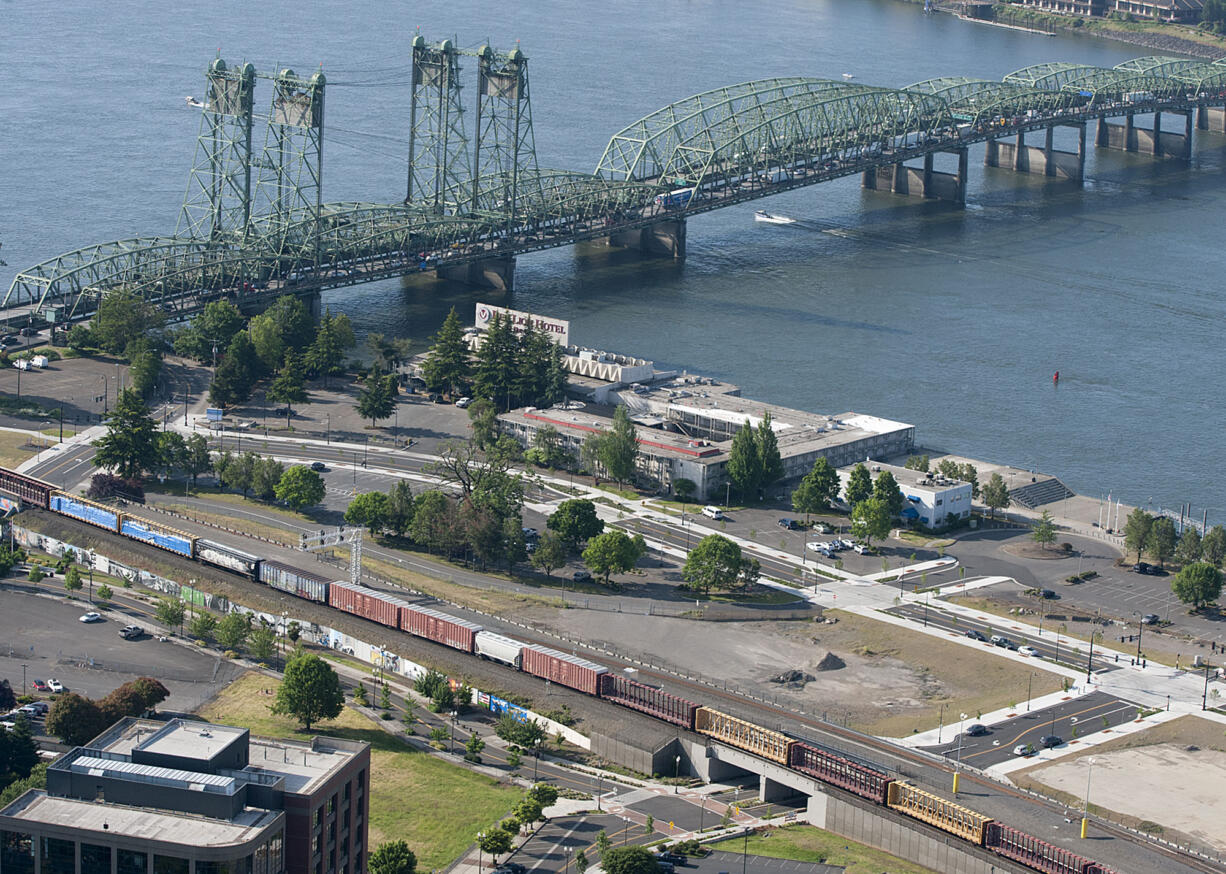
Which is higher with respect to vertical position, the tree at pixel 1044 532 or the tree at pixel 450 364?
the tree at pixel 450 364

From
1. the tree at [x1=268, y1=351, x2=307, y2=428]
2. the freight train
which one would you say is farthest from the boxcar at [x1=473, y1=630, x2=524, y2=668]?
the tree at [x1=268, y1=351, x2=307, y2=428]

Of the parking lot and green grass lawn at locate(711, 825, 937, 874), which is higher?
green grass lawn at locate(711, 825, 937, 874)

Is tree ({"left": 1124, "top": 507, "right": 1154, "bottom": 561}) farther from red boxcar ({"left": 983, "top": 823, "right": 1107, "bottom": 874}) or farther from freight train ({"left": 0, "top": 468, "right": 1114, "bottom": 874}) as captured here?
red boxcar ({"left": 983, "top": 823, "right": 1107, "bottom": 874})

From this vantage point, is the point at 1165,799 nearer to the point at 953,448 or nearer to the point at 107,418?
the point at 953,448

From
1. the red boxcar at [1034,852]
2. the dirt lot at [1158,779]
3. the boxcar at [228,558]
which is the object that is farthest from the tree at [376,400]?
the red boxcar at [1034,852]

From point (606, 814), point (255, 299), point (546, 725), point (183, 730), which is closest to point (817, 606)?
point (546, 725)

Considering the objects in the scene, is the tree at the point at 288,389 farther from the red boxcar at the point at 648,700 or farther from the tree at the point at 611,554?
the red boxcar at the point at 648,700
